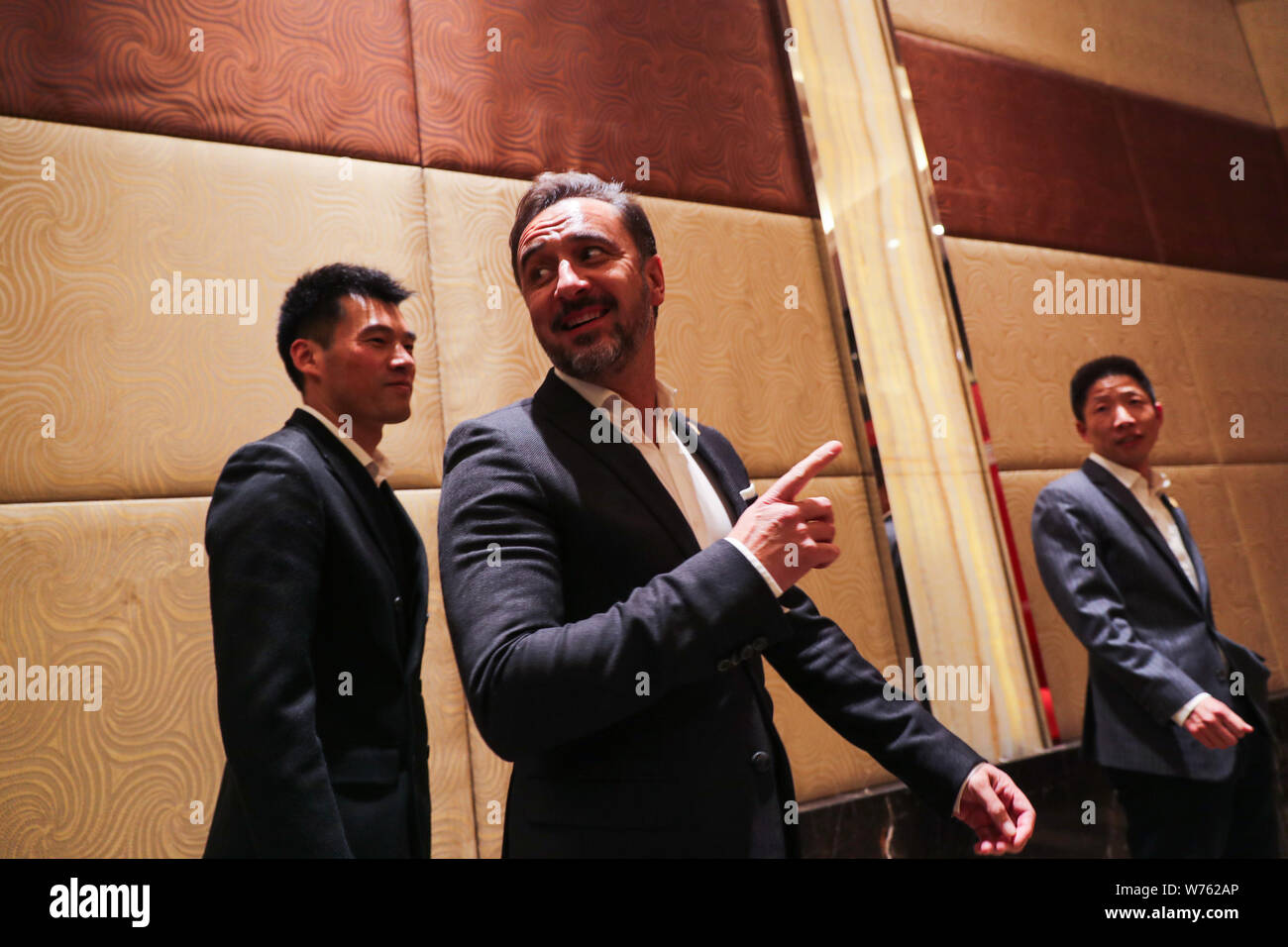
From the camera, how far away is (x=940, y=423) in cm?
219

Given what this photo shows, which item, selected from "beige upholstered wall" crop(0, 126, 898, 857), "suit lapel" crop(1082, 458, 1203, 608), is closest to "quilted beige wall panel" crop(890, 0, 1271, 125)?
"suit lapel" crop(1082, 458, 1203, 608)

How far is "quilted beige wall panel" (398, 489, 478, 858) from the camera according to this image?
1.51 meters

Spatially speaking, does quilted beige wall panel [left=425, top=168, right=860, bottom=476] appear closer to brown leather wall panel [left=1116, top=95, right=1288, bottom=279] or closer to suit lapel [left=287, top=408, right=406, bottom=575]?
suit lapel [left=287, top=408, right=406, bottom=575]

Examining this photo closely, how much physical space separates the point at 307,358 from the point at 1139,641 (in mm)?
1827

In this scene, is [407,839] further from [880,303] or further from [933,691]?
[880,303]

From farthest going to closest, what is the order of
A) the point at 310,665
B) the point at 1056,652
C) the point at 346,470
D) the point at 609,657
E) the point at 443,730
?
the point at 1056,652
the point at 443,730
the point at 346,470
the point at 310,665
the point at 609,657

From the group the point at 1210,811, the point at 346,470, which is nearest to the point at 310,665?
the point at 346,470

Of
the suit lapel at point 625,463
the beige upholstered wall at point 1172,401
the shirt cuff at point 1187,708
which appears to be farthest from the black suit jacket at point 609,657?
the beige upholstered wall at point 1172,401

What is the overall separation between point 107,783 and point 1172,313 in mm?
2868

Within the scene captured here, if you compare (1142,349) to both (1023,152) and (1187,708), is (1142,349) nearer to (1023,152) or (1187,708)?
(1023,152)

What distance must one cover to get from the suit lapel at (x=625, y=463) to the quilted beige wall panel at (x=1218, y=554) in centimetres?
156

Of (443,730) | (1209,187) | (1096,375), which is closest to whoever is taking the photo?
(443,730)

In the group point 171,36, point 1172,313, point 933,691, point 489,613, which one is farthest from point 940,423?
point 171,36

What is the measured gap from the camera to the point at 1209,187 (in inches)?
104
